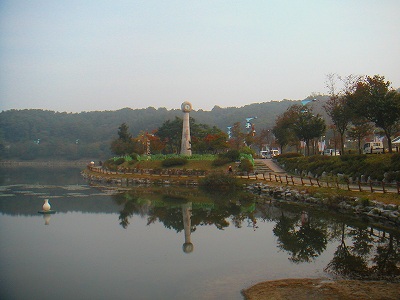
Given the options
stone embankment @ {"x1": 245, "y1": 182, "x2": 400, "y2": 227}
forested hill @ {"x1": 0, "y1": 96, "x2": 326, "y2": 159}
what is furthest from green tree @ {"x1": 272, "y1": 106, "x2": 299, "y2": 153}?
forested hill @ {"x1": 0, "y1": 96, "x2": 326, "y2": 159}

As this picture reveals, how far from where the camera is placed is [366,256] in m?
13.7

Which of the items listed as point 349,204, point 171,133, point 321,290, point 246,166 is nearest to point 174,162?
point 246,166

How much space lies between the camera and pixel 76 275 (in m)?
12.0

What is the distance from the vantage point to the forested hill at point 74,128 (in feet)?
410

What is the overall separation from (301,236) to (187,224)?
587 cm

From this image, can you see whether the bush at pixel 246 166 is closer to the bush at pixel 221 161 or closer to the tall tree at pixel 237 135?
the bush at pixel 221 161

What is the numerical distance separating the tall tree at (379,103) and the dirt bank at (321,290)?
74.3ft

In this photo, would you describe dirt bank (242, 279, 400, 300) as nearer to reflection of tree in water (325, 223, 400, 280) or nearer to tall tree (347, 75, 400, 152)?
reflection of tree in water (325, 223, 400, 280)

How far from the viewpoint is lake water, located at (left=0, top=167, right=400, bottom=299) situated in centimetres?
1107

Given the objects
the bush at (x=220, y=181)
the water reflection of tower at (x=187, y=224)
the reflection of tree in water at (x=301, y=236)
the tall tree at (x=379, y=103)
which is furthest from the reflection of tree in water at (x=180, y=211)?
the tall tree at (x=379, y=103)

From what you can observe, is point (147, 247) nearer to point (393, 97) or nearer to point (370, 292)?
point (370, 292)

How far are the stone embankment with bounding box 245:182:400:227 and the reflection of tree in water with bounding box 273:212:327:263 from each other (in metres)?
2.56

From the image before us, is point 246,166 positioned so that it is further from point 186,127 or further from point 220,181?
point 186,127

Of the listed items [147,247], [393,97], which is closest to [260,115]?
[393,97]
